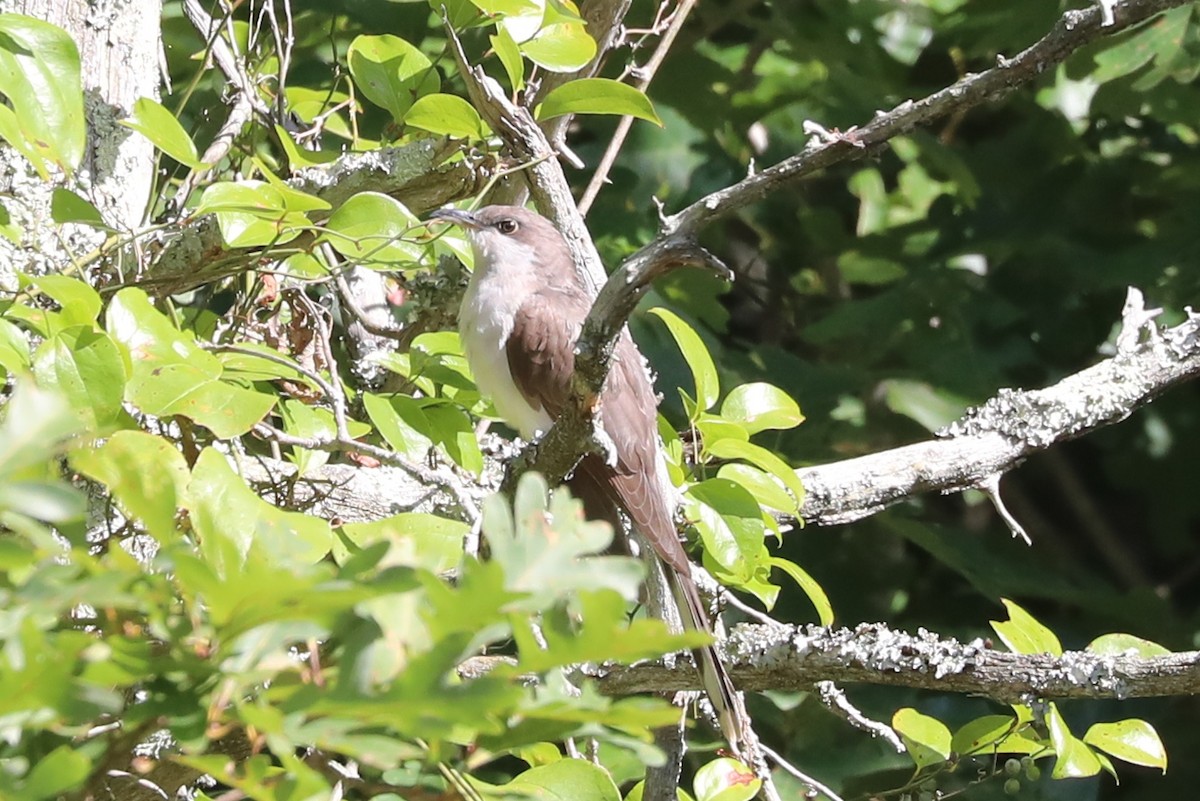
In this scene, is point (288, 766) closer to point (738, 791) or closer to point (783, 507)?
point (738, 791)

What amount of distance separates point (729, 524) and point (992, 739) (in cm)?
65

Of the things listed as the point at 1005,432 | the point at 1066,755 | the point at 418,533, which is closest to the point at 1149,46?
the point at 1005,432

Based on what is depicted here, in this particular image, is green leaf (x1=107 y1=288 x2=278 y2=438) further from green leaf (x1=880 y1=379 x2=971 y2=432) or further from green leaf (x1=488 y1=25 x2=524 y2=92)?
green leaf (x1=880 y1=379 x2=971 y2=432)

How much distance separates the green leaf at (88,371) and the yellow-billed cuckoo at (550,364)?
118cm

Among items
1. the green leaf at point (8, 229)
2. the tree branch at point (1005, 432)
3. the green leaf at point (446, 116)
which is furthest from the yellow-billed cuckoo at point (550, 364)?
the green leaf at point (8, 229)

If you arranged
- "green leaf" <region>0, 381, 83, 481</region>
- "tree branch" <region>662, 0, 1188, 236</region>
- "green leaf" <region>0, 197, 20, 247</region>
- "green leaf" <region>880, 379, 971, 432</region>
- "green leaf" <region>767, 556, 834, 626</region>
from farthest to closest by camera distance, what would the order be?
"green leaf" <region>880, 379, 971, 432</region> < "green leaf" <region>767, 556, 834, 626</region> < "green leaf" <region>0, 197, 20, 247</region> < "tree branch" <region>662, 0, 1188, 236</region> < "green leaf" <region>0, 381, 83, 481</region>

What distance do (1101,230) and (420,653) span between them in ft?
14.5

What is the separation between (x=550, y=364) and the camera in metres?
3.56

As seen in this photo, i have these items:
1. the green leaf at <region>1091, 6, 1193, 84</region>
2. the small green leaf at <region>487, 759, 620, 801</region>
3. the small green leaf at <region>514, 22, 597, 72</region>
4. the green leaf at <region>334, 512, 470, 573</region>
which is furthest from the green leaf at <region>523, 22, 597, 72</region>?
the green leaf at <region>1091, 6, 1193, 84</region>

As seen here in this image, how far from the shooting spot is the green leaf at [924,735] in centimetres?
248

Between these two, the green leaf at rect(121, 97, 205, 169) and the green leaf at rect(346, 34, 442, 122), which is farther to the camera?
the green leaf at rect(346, 34, 442, 122)

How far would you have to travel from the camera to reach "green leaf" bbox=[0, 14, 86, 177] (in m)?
2.15

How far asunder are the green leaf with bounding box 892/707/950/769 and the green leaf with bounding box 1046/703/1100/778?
0.65 ft

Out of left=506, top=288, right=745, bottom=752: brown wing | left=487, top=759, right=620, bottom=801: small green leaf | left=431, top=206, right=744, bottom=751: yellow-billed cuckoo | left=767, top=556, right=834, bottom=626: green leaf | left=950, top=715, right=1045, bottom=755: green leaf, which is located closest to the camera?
left=487, top=759, right=620, bottom=801: small green leaf
